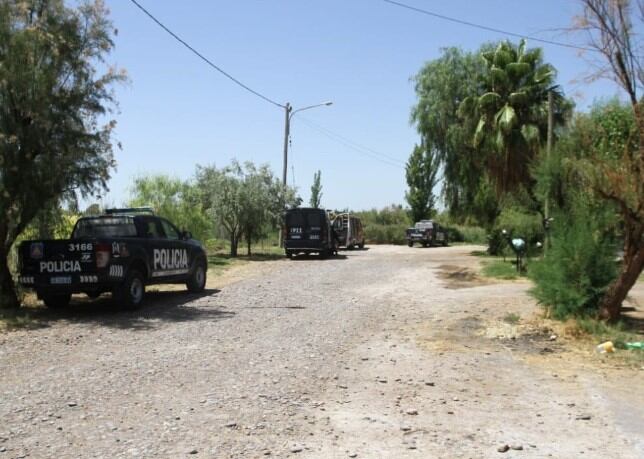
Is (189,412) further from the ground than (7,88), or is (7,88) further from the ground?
(7,88)

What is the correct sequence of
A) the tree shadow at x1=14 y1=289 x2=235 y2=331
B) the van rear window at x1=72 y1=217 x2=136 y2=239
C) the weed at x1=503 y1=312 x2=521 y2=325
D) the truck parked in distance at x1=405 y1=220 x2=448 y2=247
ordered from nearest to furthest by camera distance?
the tree shadow at x1=14 y1=289 x2=235 y2=331
the weed at x1=503 y1=312 x2=521 y2=325
the van rear window at x1=72 y1=217 x2=136 y2=239
the truck parked in distance at x1=405 y1=220 x2=448 y2=247

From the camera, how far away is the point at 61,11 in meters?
12.8

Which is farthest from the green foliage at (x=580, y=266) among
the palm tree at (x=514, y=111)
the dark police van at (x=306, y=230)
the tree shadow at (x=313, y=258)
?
the tree shadow at (x=313, y=258)

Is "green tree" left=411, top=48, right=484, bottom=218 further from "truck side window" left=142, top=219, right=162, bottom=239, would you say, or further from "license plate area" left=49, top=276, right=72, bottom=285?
"license plate area" left=49, top=276, right=72, bottom=285

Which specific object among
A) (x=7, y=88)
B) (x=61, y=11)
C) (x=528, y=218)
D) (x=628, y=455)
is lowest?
(x=628, y=455)

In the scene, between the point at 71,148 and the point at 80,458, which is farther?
the point at 71,148

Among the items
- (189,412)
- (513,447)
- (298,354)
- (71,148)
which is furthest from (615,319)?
(71,148)

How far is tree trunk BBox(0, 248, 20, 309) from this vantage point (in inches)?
499

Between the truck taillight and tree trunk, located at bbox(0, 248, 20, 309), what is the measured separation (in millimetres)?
2230

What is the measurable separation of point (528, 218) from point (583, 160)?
12.0 meters

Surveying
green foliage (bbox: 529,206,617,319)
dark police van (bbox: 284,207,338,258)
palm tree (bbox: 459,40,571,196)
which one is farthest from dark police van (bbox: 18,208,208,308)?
palm tree (bbox: 459,40,571,196)

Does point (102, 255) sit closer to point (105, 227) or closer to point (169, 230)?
point (105, 227)

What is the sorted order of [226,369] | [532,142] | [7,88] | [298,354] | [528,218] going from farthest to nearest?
[532,142], [528,218], [7,88], [298,354], [226,369]

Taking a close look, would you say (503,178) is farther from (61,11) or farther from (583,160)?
(61,11)
